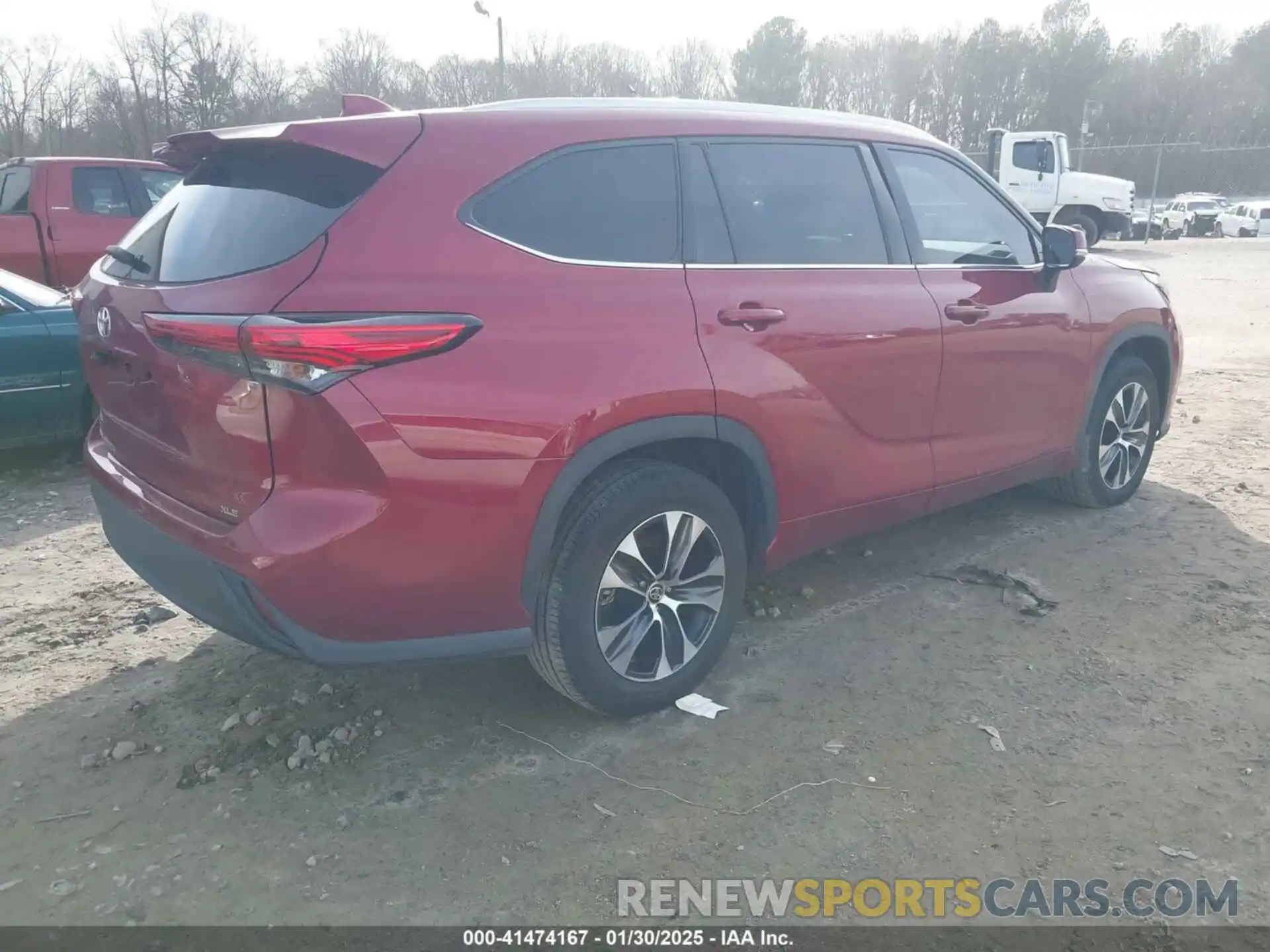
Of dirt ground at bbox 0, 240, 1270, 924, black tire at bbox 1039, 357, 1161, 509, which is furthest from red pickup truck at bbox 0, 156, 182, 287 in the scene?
black tire at bbox 1039, 357, 1161, 509

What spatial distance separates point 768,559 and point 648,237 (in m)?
1.20

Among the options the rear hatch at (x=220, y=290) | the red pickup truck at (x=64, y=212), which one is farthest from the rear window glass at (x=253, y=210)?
the red pickup truck at (x=64, y=212)

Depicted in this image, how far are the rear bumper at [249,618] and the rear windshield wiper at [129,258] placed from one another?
2.39 ft

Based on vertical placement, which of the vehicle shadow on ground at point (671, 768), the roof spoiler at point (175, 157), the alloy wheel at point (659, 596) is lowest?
the vehicle shadow on ground at point (671, 768)

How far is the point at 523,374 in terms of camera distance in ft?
8.73

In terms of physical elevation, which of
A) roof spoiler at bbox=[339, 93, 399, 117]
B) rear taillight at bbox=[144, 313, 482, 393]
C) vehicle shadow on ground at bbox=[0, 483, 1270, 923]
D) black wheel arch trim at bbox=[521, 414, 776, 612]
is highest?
roof spoiler at bbox=[339, 93, 399, 117]

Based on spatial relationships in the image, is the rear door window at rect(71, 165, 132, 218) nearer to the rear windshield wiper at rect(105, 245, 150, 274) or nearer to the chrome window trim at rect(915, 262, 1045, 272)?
the rear windshield wiper at rect(105, 245, 150, 274)

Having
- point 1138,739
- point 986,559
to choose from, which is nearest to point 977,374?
point 986,559

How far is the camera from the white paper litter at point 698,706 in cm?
328

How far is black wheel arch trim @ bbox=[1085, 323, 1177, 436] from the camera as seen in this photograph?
15.4 feet

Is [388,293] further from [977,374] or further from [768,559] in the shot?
[977,374]

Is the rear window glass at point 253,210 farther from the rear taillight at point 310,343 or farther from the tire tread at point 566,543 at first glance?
the tire tread at point 566,543

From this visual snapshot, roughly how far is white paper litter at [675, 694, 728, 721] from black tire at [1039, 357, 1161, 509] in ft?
8.18

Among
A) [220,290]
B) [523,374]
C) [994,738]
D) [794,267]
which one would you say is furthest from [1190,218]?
[220,290]
